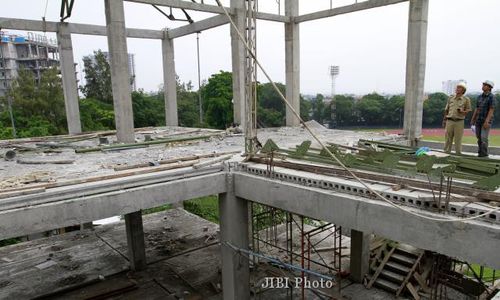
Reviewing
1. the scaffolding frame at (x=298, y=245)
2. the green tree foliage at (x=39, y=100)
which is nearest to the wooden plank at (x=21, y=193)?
the scaffolding frame at (x=298, y=245)

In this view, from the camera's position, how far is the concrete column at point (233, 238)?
904 centimetres

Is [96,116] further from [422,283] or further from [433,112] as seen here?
[422,283]

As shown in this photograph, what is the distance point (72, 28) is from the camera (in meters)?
16.8

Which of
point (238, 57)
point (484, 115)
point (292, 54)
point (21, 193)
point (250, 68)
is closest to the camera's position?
point (21, 193)

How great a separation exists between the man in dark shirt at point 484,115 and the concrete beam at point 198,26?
35.7ft

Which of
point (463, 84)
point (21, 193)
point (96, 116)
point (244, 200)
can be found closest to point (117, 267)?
point (244, 200)

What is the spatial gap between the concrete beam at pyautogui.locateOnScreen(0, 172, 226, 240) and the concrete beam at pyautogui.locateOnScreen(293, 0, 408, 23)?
10.5 meters

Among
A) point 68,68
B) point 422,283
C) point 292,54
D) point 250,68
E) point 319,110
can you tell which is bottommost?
point 422,283

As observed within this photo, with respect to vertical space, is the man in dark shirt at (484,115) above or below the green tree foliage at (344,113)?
above

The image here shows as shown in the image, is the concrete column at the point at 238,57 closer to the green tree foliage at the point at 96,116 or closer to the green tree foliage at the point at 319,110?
the green tree foliage at the point at 96,116

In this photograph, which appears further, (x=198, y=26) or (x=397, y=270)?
(x=198, y=26)

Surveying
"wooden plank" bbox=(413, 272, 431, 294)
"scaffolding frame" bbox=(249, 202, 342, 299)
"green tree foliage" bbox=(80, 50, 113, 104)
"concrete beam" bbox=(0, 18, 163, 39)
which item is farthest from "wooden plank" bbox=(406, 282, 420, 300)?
"green tree foliage" bbox=(80, 50, 113, 104)

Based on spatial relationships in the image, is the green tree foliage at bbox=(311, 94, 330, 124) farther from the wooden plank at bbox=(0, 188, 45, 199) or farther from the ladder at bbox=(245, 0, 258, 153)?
the wooden plank at bbox=(0, 188, 45, 199)

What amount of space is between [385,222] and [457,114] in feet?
17.1
